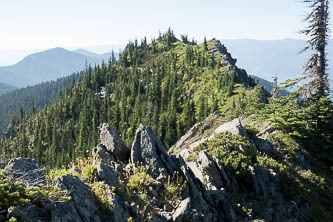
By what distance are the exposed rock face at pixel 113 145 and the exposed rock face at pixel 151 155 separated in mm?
853

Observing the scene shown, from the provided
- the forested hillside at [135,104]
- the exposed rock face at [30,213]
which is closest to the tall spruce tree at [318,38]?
the exposed rock face at [30,213]

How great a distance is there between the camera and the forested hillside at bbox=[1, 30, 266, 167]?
339ft

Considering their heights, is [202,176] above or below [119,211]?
below

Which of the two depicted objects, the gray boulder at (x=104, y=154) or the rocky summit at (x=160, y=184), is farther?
the gray boulder at (x=104, y=154)

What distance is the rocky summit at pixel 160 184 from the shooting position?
26.7 ft

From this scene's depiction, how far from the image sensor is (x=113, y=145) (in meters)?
13.0

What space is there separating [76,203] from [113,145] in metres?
5.01

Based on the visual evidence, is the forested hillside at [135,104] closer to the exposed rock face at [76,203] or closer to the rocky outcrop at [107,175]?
the rocky outcrop at [107,175]

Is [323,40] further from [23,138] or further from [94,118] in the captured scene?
[23,138]

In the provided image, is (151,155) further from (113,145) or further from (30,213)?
(30,213)

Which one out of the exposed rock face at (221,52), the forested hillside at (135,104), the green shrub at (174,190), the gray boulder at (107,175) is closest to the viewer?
the gray boulder at (107,175)

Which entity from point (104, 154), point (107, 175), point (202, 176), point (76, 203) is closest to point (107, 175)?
point (107, 175)

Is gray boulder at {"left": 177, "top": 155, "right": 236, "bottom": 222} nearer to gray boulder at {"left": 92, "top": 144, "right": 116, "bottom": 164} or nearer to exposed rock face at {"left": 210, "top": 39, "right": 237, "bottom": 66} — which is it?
gray boulder at {"left": 92, "top": 144, "right": 116, "bottom": 164}

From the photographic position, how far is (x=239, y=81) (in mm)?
116125
